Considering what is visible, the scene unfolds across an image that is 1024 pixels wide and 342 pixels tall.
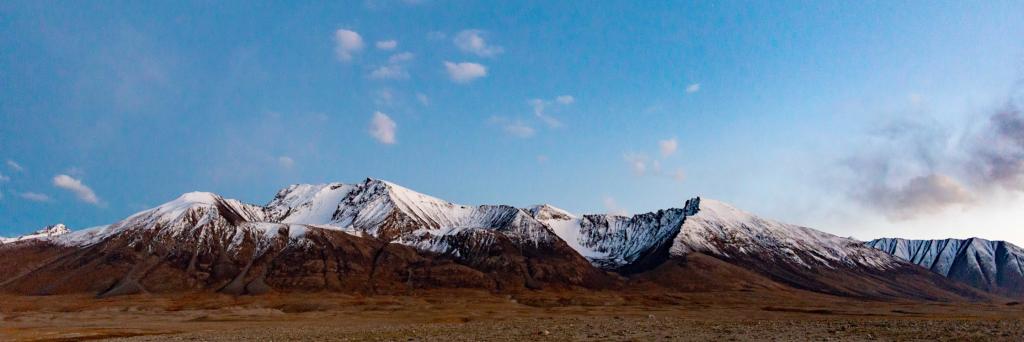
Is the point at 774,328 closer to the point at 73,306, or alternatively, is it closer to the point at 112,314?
the point at 112,314

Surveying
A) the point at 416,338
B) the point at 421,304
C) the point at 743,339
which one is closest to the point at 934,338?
the point at 743,339

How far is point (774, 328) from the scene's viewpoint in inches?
2576

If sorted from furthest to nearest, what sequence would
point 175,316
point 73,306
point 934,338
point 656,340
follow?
point 73,306 < point 175,316 < point 656,340 < point 934,338

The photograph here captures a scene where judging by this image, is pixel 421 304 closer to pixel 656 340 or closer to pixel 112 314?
pixel 112 314

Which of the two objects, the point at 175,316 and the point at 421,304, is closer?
the point at 175,316

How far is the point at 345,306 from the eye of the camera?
18650cm

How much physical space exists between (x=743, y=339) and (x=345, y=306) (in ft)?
489

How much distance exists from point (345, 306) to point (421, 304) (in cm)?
2198

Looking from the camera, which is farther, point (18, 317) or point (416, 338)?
point (18, 317)

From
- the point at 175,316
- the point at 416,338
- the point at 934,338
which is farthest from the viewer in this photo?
the point at 175,316

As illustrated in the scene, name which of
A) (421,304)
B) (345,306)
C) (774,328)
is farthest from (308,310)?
(774,328)

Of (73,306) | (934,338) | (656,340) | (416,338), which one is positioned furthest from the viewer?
(73,306)

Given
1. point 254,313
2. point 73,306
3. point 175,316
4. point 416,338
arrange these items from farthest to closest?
point 73,306 → point 254,313 → point 175,316 → point 416,338

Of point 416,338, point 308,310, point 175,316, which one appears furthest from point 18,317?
point 416,338
